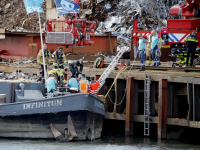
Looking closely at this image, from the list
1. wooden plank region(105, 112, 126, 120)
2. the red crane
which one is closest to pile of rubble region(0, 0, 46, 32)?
the red crane

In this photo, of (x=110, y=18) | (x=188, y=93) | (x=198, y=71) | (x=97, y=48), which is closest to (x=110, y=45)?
(x=97, y=48)

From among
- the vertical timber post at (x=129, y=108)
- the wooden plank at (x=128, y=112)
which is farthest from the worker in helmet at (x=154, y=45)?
the wooden plank at (x=128, y=112)

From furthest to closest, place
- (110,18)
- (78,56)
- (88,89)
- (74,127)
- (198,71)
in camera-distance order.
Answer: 1. (110,18)
2. (78,56)
3. (198,71)
4. (88,89)
5. (74,127)

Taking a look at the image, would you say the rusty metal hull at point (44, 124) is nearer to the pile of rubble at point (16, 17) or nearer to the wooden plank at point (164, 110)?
the wooden plank at point (164, 110)

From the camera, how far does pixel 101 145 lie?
15.4 metres

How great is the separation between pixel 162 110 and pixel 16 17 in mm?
18878

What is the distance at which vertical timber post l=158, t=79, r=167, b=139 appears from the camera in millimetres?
16594

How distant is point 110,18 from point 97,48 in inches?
210

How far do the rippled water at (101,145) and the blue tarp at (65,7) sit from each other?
740 centimetres

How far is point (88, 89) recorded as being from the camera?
54.1 ft

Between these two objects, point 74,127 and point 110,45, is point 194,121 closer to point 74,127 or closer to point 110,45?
point 74,127

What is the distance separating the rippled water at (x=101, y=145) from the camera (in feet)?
48.0

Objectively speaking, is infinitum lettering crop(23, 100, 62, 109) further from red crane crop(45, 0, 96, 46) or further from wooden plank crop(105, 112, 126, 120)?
red crane crop(45, 0, 96, 46)

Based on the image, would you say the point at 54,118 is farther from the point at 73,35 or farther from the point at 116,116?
the point at 73,35
